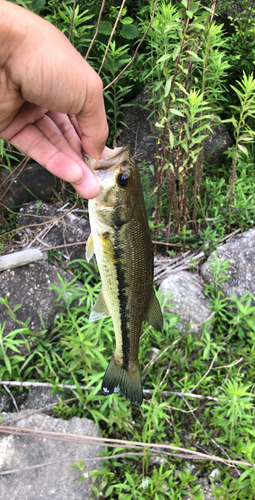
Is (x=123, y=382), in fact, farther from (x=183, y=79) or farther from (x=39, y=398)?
(x=183, y=79)

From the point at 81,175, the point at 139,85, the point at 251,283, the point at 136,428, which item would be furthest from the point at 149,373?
the point at 139,85

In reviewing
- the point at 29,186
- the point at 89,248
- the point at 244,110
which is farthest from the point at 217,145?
the point at 89,248

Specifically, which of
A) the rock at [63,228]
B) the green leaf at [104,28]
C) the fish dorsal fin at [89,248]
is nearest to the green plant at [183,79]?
the green leaf at [104,28]

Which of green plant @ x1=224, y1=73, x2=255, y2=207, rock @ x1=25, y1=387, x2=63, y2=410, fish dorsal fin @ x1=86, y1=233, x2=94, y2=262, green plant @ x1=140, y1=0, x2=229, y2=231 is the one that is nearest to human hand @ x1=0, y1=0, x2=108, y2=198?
fish dorsal fin @ x1=86, y1=233, x2=94, y2=262

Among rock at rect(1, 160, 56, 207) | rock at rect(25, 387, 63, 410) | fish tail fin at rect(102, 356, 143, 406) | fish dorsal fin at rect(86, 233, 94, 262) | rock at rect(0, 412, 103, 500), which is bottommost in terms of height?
rock at rect(25, 387, 63, 410)

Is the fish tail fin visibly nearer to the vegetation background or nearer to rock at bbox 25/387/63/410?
the vegetation background

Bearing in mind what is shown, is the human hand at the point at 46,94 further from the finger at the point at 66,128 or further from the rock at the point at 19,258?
the rock at the point at 19,258

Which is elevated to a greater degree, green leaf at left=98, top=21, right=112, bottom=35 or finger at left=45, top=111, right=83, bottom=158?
green leaf at left=98, top=21, right=112, bottom=35
